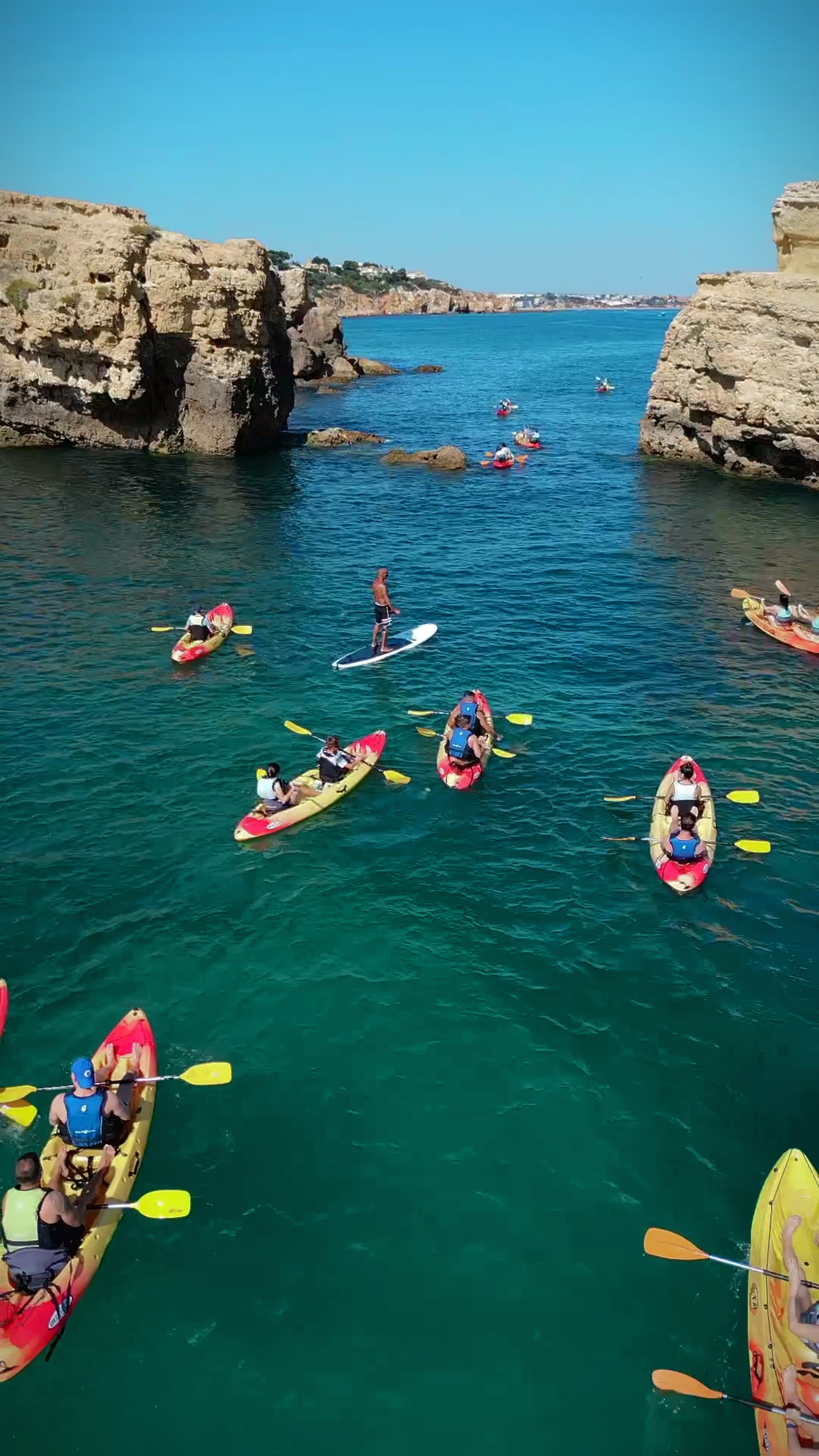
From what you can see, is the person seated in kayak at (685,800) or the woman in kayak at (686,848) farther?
the person seated in kayak at (685,800)

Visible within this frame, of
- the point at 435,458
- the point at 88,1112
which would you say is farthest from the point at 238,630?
the point at 435,458

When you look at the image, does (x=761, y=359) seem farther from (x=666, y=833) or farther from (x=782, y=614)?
(x=666, y=833)

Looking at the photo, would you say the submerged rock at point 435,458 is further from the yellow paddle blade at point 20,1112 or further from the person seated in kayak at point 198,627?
the yellow paddle blade at point 20,1112

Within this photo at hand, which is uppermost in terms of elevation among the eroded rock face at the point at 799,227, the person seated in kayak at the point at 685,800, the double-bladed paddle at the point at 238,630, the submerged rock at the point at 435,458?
the eroded rock face at the point at 799,227

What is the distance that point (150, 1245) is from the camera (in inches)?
425

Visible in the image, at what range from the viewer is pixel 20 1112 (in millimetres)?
11828

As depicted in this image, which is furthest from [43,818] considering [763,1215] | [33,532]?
[33,532]

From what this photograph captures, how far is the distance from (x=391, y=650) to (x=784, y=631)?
11909mm

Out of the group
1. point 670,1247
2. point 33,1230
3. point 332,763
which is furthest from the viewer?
point 332,763

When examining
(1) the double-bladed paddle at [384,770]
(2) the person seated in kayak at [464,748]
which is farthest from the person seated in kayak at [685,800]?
(1) the double-bladed paddle at [384,770]

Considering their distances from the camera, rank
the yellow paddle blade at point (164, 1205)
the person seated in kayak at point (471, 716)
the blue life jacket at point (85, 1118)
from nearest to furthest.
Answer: the yellow paddle blade at point (164, 1205) → the blue life jacket at point (85, 1118) → the person seated in kayak at point (471, 716)

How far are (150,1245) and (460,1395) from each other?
3921 millimetres

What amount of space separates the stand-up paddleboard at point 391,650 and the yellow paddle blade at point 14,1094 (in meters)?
15.5

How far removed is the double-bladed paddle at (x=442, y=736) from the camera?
2091 centimetres
